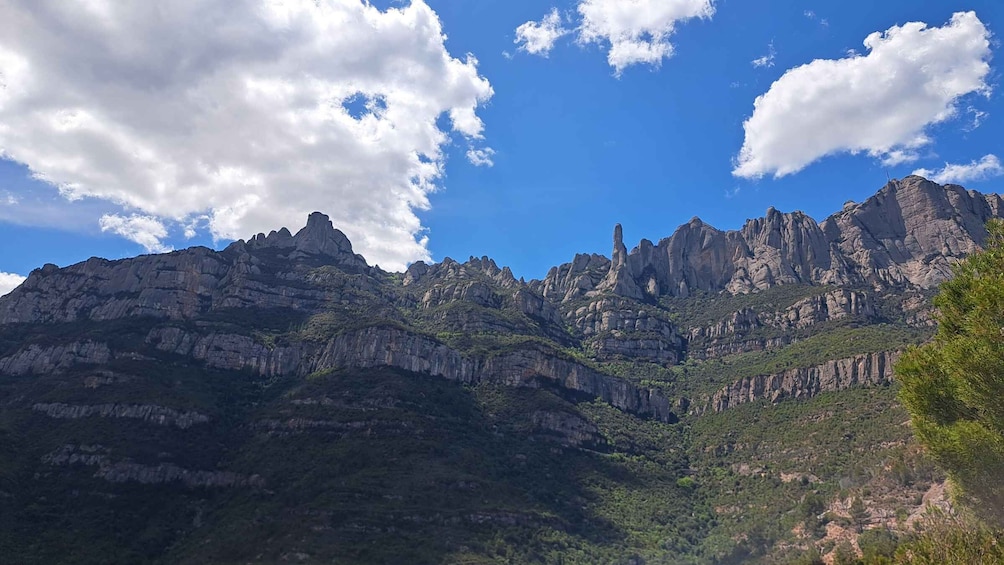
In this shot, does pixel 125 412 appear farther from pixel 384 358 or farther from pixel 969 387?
pixel 969 387

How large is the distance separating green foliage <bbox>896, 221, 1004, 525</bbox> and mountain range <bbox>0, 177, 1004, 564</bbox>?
138 ft

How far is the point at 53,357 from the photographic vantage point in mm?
145250

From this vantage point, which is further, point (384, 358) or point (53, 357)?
point (384, 358)

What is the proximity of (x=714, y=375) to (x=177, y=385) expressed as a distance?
14645 cm

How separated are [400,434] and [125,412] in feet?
179

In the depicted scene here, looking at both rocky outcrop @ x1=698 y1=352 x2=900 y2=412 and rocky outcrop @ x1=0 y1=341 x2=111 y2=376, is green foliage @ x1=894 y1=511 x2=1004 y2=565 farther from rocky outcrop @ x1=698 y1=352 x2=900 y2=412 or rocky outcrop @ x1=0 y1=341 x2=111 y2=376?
rocky outcrop @ x1=0 y1=341 x2=111 y2=376

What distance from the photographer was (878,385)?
5369 inches

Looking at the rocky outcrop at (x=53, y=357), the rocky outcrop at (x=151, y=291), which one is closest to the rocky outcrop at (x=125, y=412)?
the rocky outcrop at (x=53, y=357)

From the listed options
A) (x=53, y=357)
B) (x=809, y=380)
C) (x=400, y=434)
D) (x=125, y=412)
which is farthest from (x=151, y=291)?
(x=809, y=380)

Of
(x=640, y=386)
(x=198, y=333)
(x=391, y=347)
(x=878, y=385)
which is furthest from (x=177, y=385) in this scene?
(x=878, y=385)

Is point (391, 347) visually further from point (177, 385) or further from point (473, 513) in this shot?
point (473, 513)

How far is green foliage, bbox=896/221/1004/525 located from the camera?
35.1 meters

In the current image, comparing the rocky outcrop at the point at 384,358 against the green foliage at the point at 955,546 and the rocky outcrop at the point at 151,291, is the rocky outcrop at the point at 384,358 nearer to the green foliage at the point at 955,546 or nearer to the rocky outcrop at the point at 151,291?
the rocky outcrop at the point at 151,291

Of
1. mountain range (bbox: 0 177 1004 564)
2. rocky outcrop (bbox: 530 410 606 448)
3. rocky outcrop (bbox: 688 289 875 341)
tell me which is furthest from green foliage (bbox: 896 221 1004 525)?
rocky outcrop (bbox: 688 289 875 341)
